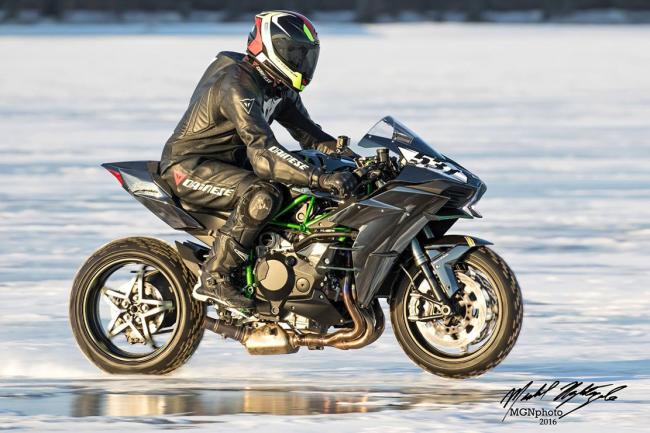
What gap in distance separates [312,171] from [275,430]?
1.40m

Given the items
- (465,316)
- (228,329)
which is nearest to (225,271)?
A: (228,329)

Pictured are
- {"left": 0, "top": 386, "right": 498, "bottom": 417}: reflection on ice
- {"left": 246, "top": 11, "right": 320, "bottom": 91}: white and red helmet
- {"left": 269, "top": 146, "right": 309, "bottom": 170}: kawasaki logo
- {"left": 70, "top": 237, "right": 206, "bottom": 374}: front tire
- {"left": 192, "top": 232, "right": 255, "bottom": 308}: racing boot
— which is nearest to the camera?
{"left": 0, "top": 386, "right": 498, "bottom": 417}: reflection on ice

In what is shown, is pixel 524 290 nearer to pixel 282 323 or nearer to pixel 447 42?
pixel 282 323

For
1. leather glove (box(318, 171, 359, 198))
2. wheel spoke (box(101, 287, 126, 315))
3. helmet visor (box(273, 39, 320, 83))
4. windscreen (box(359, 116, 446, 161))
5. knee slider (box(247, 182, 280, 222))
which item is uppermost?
helmet visor (box(273, 39, 320, 83))

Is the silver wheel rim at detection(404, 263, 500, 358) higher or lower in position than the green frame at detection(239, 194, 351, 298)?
lower

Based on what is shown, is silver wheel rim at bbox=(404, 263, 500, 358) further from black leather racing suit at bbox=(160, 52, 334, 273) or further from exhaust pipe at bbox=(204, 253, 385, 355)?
black leather racing suit at bbox=(160, 52, 334, 273)

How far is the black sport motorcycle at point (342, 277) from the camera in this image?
7.59m

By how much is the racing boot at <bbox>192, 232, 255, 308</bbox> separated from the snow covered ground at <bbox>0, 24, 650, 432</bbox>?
0.40 meters

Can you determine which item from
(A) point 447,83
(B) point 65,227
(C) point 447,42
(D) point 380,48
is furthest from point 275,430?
(C) point 447,42

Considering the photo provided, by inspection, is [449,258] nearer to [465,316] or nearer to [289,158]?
[465,316]

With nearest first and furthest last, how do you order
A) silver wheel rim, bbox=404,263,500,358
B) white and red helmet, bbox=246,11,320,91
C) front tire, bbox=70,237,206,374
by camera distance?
silver wheel rim, bbox=404,263,500,358 < white and red helmet, bbox=246,11,320,91 < front tire, bbox=70,237,206,374

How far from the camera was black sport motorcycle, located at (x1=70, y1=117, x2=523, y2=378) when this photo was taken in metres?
7.59

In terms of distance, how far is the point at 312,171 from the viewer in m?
7.50

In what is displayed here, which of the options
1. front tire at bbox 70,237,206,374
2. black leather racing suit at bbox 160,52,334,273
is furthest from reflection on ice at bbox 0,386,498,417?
black leather racing suit at bbox 160,52,334,273
